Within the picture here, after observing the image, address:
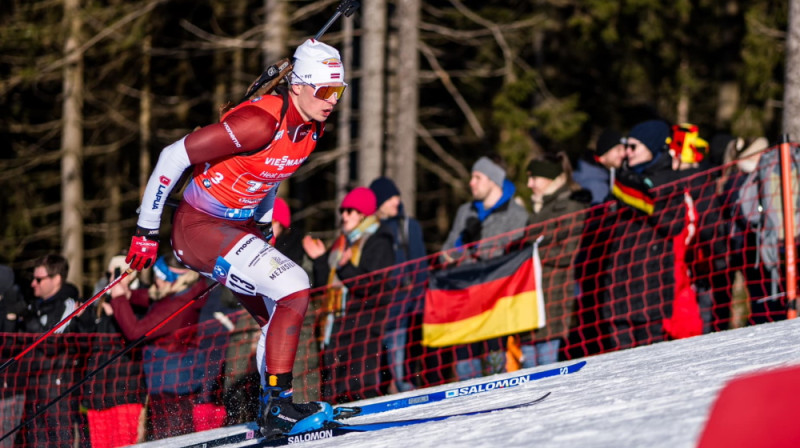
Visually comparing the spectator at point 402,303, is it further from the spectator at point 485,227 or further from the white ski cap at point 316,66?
the white ski cap at point 316,66

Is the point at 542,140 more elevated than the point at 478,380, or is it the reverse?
the point at 542,140

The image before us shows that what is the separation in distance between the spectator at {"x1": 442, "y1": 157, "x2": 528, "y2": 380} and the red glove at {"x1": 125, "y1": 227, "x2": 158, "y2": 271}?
10.7 ft

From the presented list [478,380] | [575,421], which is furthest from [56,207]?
[575,421]

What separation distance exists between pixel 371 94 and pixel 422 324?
4760 mm

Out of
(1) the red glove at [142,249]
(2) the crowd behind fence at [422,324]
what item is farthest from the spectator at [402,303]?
(1) the red glove at [142,249]

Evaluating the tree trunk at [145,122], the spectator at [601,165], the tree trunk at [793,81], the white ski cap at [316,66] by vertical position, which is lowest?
the spectator at [601,165]

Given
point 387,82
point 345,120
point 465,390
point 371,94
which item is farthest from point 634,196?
point 387,82

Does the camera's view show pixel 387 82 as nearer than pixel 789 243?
No

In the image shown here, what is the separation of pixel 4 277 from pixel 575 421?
18.8 feet

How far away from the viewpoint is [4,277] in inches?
331

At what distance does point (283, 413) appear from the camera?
540 centimetres

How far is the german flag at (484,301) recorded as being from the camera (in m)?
7.66

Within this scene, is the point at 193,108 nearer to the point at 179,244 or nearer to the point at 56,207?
the point at 56,207

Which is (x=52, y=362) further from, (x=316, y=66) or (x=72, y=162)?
(x=72, y=162)
